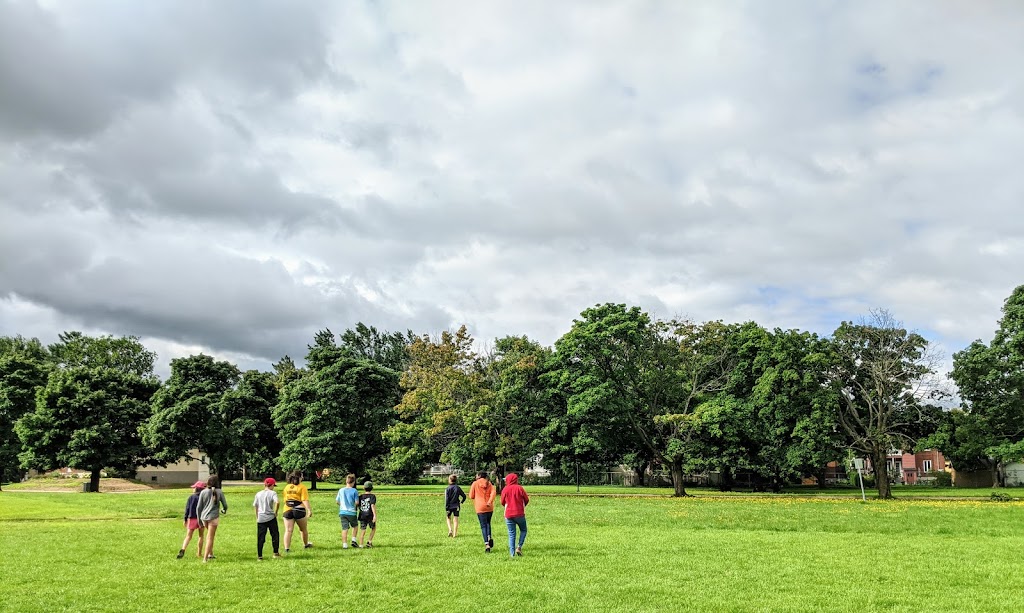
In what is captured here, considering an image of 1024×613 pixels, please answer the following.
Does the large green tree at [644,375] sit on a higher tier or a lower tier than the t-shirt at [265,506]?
higher

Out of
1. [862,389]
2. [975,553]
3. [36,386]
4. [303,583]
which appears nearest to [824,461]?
[862,389]

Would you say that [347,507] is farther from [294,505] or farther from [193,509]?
[193,509]

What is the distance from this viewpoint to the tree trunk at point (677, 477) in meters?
48.5

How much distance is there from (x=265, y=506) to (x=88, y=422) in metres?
56.4

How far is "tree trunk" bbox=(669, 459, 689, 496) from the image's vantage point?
48.5 metres

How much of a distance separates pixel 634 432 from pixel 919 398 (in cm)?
1914

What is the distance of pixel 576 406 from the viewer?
48.7 metres

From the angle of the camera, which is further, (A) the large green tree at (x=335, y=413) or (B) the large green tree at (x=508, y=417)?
(A) the large green tree at (x=335, y=413)

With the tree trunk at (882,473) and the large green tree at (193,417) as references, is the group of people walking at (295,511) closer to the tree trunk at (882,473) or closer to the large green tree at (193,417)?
the tree trunk at (882,473)

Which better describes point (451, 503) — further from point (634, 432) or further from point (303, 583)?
point (634, 432)

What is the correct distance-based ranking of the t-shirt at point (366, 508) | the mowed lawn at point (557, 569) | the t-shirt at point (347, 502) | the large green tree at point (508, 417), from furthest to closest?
the large green tree at point (508, 417)
the t-shirt at point (366, 508)
the t-shirt at point (347, 502)
the mowed lawn at point (557, 569)

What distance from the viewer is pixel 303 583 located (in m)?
13.2

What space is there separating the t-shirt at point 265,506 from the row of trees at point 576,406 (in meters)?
33.3

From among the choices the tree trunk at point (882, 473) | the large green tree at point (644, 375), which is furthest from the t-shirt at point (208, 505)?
the tree trunk at point (882, 473)
